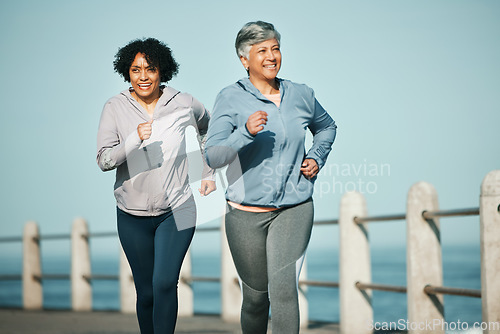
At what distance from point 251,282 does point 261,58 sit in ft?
3.84

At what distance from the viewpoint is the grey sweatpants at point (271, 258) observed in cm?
407

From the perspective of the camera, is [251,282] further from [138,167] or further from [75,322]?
[75,322]

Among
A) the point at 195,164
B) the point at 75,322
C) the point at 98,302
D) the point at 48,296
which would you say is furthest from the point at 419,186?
the point at 48,296

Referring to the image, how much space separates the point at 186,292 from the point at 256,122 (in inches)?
259

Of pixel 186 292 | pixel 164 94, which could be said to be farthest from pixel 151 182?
pixel 186 292

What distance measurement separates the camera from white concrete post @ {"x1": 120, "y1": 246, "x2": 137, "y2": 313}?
10703 millimetres

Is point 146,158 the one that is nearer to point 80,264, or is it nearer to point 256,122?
point 256,122

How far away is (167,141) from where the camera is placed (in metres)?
4.72

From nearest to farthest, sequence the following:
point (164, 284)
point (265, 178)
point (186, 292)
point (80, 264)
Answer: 1. point (265, 178)
2. point (164, 284)
3. point (186, 292)
4. point (80, 264)

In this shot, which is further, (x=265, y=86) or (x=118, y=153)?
(x=118, y=153)

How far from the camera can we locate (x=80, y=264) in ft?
39.1

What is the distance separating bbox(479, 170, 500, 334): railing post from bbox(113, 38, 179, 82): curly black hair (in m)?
2.17

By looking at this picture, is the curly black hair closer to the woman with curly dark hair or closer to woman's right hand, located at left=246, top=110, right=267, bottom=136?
the woman with curly dark hair

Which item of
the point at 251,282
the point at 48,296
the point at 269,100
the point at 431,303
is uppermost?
the point at 269,100
